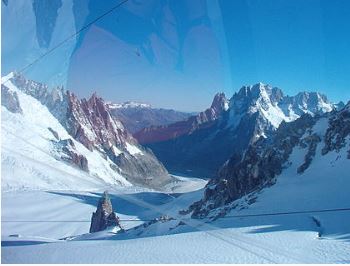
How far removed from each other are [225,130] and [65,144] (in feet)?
123

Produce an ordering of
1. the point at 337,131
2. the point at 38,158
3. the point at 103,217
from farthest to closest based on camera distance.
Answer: the point at 38,158
the point at 103,217
the point at 337,131

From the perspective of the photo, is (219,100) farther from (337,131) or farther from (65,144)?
(65,144)

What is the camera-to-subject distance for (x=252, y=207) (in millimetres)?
18953

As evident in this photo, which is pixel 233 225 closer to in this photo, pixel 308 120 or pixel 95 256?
pixel 95 256

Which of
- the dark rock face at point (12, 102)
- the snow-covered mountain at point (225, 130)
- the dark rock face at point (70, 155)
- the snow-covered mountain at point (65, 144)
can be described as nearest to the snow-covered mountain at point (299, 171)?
the snow-covered mountain at point (65, 144)

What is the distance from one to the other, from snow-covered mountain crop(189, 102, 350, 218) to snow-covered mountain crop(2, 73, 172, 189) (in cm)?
5343

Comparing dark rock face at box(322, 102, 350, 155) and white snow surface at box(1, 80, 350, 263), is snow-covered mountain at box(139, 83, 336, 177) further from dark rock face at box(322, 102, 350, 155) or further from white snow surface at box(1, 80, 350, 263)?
white snow surface at box(1, 80, 350, 263)

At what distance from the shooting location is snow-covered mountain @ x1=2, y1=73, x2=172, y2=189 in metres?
93.4

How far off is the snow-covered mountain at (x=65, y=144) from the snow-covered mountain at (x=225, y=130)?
19.6 ft

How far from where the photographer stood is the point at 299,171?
80.4 ft

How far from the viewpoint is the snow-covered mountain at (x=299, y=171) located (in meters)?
18.4

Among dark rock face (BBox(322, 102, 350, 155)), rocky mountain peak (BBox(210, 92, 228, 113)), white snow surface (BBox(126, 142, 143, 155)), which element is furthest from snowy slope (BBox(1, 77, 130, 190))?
dark rock face (BBox(322, 102, 350, 155))

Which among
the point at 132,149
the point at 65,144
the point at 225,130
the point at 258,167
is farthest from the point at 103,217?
the point at 132,149

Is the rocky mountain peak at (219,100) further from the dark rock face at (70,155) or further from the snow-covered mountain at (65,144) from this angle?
the dark rock face at (70,155)
